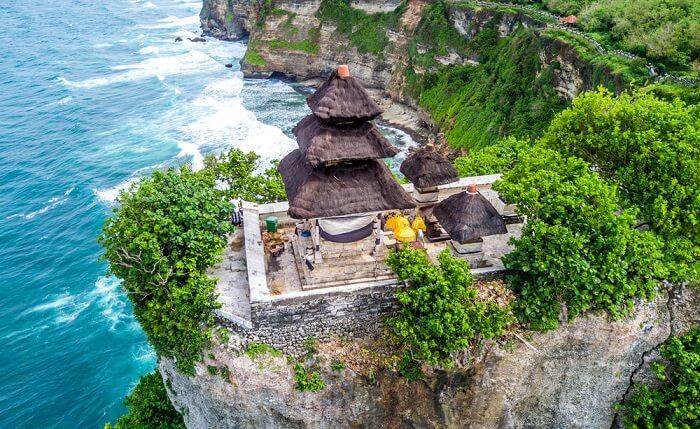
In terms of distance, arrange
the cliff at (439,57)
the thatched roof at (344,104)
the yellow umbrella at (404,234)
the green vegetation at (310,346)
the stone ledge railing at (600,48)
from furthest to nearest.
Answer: the cliff at (439,57), the stone ledge railing at (600,48), the yellow umbrella at (404,234), the green vegetation at (310,346), the thatched roof at (344,104)

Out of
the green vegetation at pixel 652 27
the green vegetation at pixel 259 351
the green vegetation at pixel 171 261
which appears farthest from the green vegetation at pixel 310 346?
the green vegetation at pixel 652 27

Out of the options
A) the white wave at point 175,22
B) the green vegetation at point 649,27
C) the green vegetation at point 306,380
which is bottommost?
the white wave at point 175,22

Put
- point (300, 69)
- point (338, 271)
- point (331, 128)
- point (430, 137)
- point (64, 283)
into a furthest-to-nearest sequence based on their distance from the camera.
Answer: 1. point (300, 69)
2. point (430, 137)
3. point (64, 283)
4. point (338, 271)
5. point (331, 128)

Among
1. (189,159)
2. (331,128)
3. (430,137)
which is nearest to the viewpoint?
(331,128)

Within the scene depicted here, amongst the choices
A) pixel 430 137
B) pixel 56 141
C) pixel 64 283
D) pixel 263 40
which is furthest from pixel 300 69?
pixel 64 283

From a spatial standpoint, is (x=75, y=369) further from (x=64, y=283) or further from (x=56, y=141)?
(x=56, y=141)

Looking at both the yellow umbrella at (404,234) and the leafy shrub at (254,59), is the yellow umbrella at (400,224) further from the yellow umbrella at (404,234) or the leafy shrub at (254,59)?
the leafy shrub at (254,59)

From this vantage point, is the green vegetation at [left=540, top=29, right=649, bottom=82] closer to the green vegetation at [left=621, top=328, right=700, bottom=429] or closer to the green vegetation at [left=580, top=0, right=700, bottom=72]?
the green vegetation at [left=580, top=0, right=700, bottom=72]
